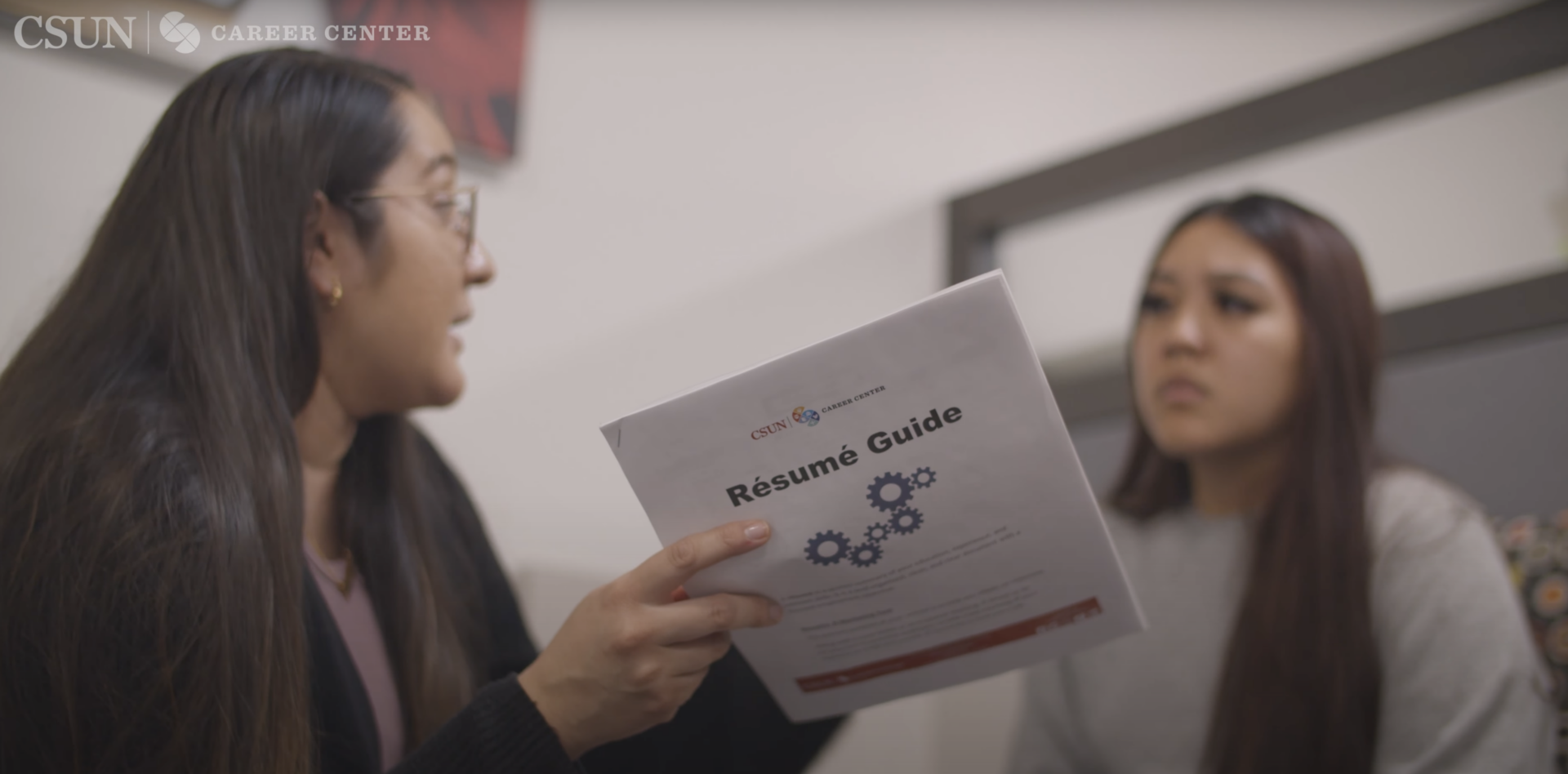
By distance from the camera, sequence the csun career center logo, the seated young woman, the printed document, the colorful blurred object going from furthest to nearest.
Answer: the colorful blurred object < the csun career center logo < the seated young woman < the printed document

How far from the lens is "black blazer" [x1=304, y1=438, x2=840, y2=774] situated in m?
0.57

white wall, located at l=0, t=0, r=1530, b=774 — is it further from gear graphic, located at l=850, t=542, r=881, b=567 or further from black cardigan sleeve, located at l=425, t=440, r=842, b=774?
gear graphic, located at l=850, t=542, r=881, b=567

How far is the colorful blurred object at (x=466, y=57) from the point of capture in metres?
1.19

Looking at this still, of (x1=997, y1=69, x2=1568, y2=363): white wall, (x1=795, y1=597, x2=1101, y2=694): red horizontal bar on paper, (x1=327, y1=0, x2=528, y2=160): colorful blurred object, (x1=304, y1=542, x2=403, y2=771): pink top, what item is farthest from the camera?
(x1=997, y1=69, x2=1568, y2=363): white wall

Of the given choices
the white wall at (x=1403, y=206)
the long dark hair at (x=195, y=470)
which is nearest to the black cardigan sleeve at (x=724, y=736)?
the long dark hair at (x=195, y=470)

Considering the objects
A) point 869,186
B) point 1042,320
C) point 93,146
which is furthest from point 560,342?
point 1042,320

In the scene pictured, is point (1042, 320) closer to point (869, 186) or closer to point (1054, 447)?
point (869, 186)

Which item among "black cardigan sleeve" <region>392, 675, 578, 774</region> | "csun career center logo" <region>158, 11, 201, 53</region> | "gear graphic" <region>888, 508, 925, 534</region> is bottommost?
"black cardigan sleeve" <region>392, 675, 578, 774</region>

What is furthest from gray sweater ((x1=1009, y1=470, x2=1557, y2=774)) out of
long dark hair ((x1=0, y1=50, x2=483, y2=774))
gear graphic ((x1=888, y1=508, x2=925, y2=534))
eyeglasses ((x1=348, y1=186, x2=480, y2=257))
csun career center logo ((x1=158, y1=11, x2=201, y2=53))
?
csun career center logo ((x1=158, y1=11, x2=201, y2=53))

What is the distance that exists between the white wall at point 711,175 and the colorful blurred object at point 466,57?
4 cm

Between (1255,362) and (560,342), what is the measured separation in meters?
0.86

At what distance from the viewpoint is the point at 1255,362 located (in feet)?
3.46

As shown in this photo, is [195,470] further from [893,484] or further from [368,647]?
[893,484]

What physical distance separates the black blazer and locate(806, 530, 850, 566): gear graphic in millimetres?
190
